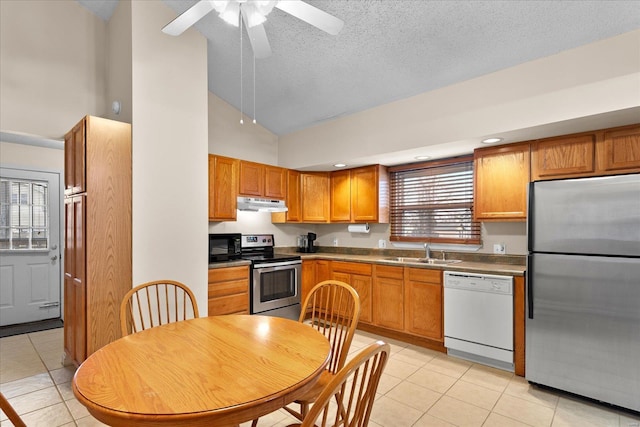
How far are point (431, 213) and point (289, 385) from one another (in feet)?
11.3

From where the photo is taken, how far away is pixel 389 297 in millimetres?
3836

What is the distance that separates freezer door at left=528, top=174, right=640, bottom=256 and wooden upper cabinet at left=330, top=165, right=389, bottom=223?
1913 millimetres

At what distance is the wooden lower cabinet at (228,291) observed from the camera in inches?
139

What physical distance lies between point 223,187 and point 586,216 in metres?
3.46

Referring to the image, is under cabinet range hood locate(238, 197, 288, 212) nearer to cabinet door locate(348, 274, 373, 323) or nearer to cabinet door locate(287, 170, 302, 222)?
cabinet door locate(287, 170, 302, 222)

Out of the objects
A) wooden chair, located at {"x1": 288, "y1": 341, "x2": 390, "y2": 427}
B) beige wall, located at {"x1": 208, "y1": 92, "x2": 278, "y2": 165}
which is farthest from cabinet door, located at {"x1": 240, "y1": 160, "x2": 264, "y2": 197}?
wooden chair, located at {"x1": 288, "y1": 341, "x2": 390, "y2": 427}

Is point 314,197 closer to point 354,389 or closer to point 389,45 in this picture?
point 389,45

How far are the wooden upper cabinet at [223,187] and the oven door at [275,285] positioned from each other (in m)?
0.74

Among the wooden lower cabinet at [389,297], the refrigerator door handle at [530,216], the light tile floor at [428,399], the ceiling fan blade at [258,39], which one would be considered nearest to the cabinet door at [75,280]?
the light tile floor at [428,399]

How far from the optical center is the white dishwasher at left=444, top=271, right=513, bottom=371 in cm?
296

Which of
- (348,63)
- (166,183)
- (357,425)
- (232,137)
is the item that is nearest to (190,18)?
(166,183)

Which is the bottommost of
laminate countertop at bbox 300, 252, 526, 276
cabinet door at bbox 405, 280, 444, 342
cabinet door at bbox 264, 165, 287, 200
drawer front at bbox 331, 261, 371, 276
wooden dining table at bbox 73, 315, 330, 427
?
cabinet door at bbox 405, 280, 444, 342

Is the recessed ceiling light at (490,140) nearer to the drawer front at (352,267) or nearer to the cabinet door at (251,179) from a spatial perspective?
the drawer front at (352,267)

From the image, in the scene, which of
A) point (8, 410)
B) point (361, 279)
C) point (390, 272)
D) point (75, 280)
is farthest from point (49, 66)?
point (390, 272)
